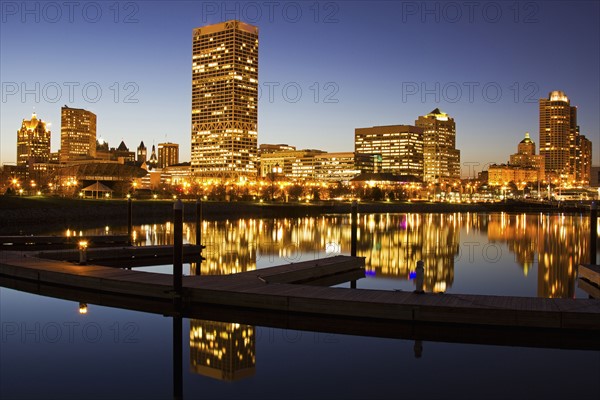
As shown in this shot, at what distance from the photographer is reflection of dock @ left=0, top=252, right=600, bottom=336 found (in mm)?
16453

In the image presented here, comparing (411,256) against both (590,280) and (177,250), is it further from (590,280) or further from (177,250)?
Answer: (177,250)

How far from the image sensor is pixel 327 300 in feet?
58.6

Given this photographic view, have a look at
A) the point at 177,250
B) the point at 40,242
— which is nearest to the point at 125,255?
the point at 40,242

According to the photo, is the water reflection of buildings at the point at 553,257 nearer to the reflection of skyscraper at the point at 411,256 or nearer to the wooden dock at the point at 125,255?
the reflection of skyscraper at the point at 411,256

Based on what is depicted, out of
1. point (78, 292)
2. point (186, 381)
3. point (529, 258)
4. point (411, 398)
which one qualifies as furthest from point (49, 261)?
point (529, 258)

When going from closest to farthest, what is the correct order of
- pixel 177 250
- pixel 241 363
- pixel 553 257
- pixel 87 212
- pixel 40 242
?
pixel 241 363 → pixel 177 250 → pixel 40 242 → pixel 553 257 → pixel 87 212

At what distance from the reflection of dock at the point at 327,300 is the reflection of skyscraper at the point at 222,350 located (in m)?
1.34

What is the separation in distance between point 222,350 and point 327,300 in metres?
3.68

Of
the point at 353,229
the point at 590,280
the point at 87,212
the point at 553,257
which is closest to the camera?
the point at 590,280

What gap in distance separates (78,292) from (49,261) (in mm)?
4710

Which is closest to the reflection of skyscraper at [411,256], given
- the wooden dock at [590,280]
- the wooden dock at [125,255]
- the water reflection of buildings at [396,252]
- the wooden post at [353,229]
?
the water reflection of buildings at [396,252]

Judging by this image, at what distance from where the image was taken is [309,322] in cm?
1783

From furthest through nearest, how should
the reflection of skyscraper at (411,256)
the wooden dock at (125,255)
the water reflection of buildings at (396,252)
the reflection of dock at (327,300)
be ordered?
the water reflection of buildings at (396,252) → the reflection of skyscraper at (411,256) → the wooden dock at (125,255) → the reflection of dock at (327,300)

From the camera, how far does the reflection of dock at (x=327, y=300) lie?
54.0ft
